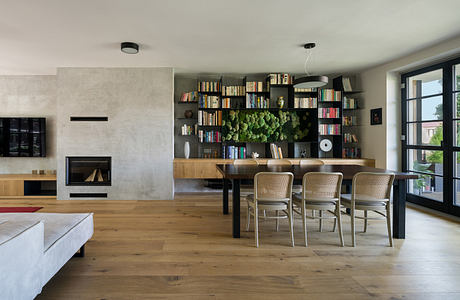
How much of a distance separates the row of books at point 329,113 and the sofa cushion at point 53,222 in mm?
5141

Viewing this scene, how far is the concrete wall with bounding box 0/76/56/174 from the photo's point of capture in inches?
232

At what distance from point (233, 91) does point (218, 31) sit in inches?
88.8

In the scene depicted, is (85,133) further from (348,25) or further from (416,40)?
(416,40)

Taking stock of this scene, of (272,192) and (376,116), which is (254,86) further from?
(272,192)

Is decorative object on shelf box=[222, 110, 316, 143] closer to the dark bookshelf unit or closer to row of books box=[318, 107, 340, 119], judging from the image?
the dark bookshelf unit

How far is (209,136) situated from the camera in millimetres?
5863

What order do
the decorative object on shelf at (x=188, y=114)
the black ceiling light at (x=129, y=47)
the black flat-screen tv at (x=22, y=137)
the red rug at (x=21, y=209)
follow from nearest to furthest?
the black ceiling light at (x=129, y=47) < the red rug at (x=21, y=209) < the black flat-screen tv at (x=22, y=137) < the decorative object on shelf at (x=188, y=114)

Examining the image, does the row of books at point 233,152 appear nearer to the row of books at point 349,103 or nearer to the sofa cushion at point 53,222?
the row of books at point 349,103

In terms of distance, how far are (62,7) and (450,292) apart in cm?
462

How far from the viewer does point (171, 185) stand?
5.35m

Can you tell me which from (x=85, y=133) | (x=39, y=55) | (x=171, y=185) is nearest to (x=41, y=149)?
(x=85, y=133)

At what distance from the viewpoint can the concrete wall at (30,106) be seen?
589 centimetres

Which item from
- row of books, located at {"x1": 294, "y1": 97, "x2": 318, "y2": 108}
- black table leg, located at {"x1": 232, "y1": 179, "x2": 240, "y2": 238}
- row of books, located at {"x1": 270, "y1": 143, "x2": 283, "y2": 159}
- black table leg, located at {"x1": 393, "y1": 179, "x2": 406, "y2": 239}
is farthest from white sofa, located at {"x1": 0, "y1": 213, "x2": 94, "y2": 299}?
row of books, located at {"x1": 294, "y1": 97, "x2": 318, "y2": 108}

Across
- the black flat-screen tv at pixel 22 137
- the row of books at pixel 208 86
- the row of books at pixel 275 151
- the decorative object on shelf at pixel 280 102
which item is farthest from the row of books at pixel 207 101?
the black flat-screen tv at pixel 22 137
